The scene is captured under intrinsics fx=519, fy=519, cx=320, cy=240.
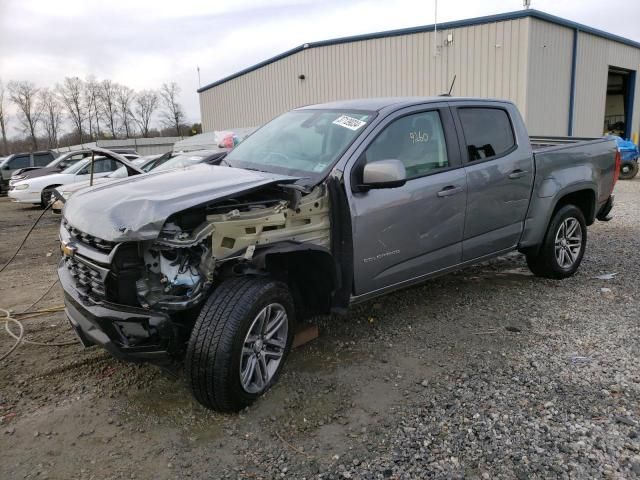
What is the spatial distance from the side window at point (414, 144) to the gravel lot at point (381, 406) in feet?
4.46

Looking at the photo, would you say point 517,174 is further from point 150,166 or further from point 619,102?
point 619,102

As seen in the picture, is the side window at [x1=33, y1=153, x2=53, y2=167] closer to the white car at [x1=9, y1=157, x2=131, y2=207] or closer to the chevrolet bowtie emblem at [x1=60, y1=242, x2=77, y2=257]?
the white car at [x1=9, y1=157, x2=131, y2=207]

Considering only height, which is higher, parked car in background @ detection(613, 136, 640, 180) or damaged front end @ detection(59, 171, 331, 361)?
damaged front end @ detection(59, 171, 331, 361)

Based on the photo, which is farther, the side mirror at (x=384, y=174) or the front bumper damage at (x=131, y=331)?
the side mirror at (x=384, y=174)

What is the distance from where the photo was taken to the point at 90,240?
307 cm

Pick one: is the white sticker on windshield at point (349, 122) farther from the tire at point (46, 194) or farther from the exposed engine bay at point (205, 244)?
the tire at point (46, 194)

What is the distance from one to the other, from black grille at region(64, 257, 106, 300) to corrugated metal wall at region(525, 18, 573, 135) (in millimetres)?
15345

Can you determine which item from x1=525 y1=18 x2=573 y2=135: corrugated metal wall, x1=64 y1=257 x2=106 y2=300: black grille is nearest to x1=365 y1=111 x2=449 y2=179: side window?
x1=64 y1=257 x2=106 y2=300: black grille

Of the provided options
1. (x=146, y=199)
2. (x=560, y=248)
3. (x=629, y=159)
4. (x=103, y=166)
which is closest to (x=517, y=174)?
(x=560, y=248)

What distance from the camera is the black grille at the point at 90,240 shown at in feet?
9.55

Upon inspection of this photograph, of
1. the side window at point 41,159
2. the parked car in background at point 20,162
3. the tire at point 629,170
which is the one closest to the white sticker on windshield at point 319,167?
the tire at point 629,170

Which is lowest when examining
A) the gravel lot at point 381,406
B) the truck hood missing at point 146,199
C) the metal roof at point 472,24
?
the gravel lot at point 381,406

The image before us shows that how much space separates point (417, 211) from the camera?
3934 mm

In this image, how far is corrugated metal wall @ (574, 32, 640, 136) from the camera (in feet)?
61.6
